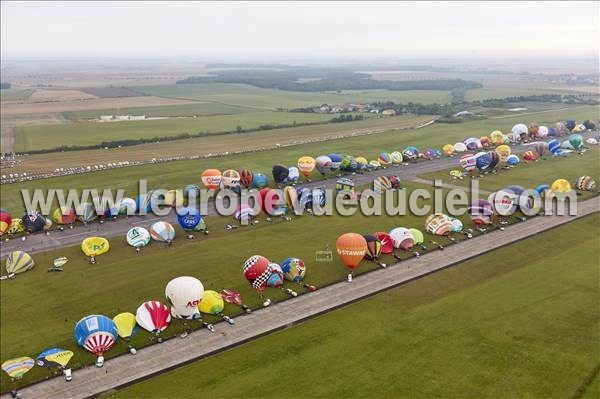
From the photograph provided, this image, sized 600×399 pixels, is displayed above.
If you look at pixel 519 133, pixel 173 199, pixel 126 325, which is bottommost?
pixel 126 325

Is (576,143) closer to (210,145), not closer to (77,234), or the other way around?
(210,145)

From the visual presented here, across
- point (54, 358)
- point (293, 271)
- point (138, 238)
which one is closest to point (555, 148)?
point (293, 271)

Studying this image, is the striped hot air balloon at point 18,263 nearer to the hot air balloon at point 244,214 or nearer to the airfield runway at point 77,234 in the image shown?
the airfield runway at point 77,234

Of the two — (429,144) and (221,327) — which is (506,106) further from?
(221,327)

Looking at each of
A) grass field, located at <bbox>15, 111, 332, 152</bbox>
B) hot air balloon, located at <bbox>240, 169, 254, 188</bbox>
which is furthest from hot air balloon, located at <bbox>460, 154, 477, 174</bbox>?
grass field, located at <bbox>15, 111, 332, 152</bbox>

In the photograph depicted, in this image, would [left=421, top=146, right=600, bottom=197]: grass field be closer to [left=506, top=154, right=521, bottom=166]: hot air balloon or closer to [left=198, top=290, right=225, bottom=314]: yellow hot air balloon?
[left=506, top=154, right=521, bottom=166]: hot air balloon

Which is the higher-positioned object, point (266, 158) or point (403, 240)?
point (266, 158)
